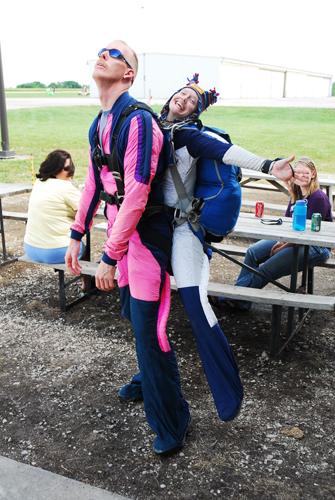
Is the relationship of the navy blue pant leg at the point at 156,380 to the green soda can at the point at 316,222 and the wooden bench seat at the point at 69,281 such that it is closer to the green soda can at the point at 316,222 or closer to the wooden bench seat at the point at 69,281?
the wooden bench seat at the point at 69,281

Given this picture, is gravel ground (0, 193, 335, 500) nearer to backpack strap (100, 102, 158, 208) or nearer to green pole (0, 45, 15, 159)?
backpack strap (100, 102, 158, 208)

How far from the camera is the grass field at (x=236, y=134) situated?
535 inches

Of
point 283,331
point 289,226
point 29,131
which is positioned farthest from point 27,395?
point 29,131

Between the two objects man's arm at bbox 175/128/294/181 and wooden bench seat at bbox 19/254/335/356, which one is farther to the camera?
wooden bench seat at bbox 19/254/335/356

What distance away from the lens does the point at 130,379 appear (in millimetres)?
3775

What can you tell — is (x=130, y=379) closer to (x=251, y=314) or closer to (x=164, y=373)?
(x=164, y=373)

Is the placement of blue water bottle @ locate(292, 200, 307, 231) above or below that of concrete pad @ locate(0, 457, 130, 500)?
above

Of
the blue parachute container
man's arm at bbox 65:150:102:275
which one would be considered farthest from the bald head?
man's arm at bbox 65:150:102:275

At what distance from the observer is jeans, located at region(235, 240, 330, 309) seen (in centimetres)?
444

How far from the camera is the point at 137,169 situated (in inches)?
98.0

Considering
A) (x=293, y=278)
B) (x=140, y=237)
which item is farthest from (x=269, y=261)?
(x=140, y=237)

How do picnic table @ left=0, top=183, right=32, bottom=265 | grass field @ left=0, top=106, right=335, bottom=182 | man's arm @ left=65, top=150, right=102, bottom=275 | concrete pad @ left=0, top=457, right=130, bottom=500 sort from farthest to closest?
grass field @ left=0, top=106, right=335, bottom=182 → picnic table @ left=0, top=183, right=32, bottom=265 → man's arm @ left=65, top=150, right=102, bottom=275 → concrete pad @ left=0, top=457, right=130, bottom=500

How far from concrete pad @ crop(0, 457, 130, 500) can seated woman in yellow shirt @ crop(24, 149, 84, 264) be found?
247 centimetres

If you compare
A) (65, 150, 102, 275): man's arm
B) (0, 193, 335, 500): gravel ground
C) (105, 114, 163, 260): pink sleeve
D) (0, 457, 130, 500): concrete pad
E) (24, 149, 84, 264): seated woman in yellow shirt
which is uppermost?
(105, 114, 163, 260): pink sleeve
